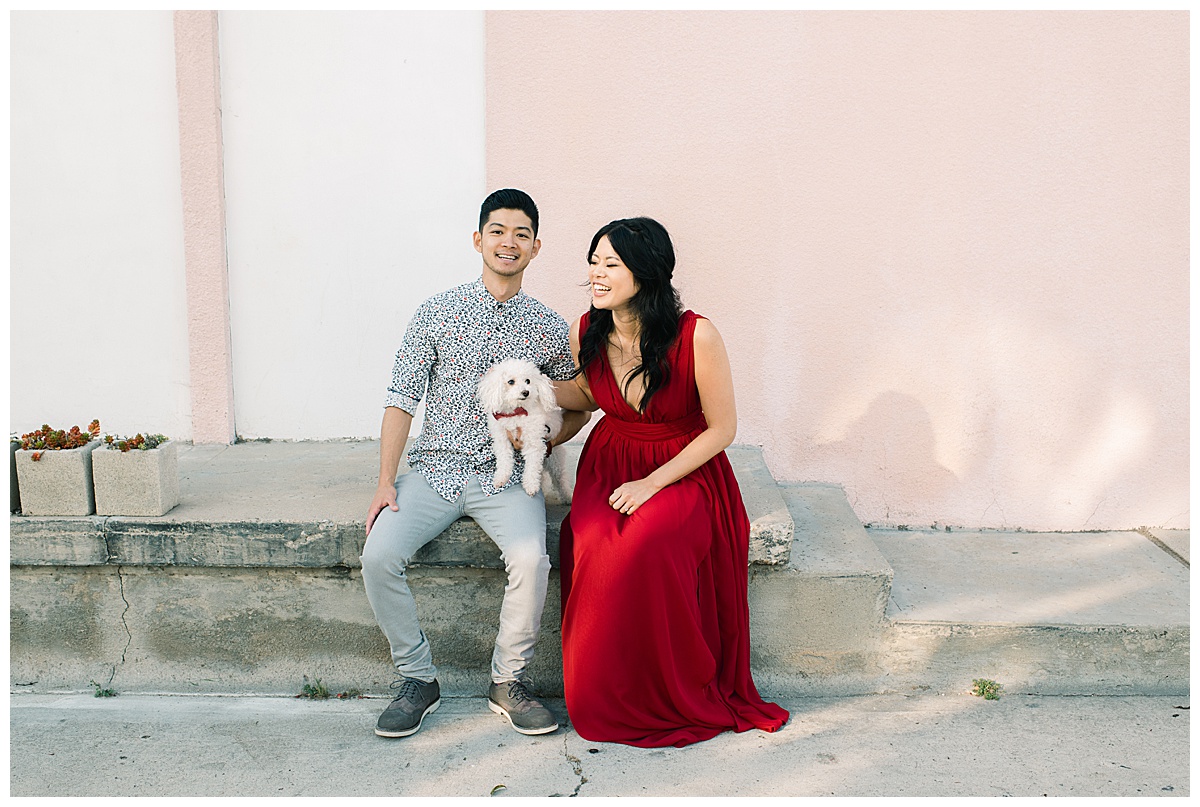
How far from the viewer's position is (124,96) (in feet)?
14.6

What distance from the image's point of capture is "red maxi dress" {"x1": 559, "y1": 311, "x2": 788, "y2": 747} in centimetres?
299

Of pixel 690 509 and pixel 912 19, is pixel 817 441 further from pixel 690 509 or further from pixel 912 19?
pixel 912 19

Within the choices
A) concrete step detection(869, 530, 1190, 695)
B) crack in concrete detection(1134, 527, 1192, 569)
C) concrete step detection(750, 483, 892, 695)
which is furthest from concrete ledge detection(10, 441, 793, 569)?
crack in concrete detection(1134, 527, 1192, 569)

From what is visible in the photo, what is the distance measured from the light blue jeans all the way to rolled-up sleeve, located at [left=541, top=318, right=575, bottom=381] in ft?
1.49

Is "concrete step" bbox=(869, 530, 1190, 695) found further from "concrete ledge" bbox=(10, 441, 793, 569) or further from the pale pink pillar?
the pale pink pillar

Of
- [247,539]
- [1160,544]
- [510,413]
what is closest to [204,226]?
[247,539]

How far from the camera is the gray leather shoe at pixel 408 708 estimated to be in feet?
10.2

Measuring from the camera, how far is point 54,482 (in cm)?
336

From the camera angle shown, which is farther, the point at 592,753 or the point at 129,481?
the point at 129,481

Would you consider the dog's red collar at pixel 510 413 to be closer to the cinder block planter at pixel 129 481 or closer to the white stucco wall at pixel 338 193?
the cinder block planter at pixel 129 481

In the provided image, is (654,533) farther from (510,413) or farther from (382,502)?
Answer: (382,502)

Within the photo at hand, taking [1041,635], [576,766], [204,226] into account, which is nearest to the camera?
[576,766]

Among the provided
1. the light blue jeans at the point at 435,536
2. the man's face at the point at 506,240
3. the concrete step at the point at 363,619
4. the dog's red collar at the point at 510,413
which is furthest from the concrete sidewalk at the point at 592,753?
the man's face at the point at 506,240

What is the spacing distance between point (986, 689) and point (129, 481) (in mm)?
3256
